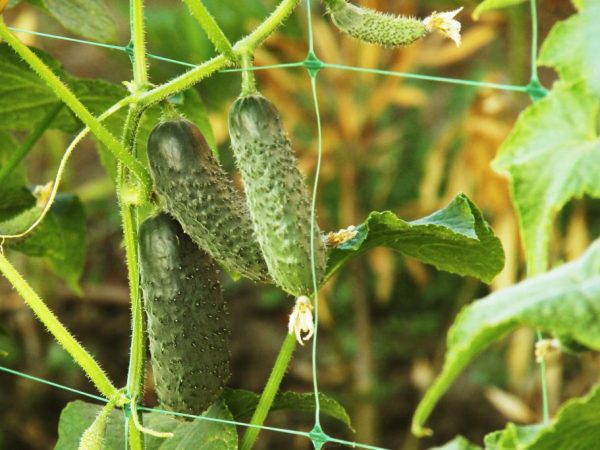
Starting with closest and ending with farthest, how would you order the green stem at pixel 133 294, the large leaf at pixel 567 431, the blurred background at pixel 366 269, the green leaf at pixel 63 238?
the large leaf at pixel 567 431
the green stem at pixel 133 294
the green leaf at pixel 63 238
the blurred background at pixel 366 269

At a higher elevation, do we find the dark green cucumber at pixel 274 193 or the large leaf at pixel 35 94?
the large leaf at pixel 35 94

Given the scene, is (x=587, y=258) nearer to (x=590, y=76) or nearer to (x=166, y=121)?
(x=590, y=76)

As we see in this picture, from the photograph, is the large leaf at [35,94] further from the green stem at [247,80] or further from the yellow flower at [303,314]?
the yellow flower at [303,314]

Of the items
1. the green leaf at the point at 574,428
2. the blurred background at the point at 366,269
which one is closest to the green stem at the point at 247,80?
the green leaf at the point at 574,428

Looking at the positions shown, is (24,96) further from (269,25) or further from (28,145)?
(269,25)

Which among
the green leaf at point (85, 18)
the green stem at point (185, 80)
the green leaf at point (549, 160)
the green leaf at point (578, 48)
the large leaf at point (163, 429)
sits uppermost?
the green leaf at point (85, 18)

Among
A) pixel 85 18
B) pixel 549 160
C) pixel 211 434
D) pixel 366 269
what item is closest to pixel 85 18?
pixel 85 18

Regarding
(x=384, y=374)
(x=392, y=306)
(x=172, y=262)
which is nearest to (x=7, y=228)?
(x=172, y=262)
